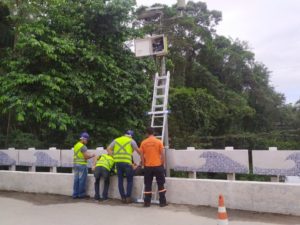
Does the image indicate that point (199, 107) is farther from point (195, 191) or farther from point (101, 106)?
point (195, 191)

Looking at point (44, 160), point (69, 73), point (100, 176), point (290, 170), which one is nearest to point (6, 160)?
point (44, 160)

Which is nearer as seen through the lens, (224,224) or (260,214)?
(224,224)

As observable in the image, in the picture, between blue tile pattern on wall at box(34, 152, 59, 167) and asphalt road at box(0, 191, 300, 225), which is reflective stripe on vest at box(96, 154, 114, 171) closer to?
asphalt road at box(0, 191, 300, 225)

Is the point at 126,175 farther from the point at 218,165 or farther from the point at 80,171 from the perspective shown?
the point at 218,165

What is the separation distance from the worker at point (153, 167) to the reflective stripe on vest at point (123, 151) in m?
0.62

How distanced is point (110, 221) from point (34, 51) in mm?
9039

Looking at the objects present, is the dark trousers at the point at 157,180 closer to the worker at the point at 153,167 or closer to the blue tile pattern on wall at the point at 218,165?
the worker at the point at 153,167

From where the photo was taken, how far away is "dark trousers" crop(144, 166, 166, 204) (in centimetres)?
998

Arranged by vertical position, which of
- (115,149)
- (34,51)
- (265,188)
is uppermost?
(34,51)

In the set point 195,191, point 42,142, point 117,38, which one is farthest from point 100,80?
point 195,191

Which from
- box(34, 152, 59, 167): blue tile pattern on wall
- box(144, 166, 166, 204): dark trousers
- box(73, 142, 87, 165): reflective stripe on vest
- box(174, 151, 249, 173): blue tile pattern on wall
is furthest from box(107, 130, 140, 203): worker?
box(34, 152, 59, 167): blue tile pattern on wall

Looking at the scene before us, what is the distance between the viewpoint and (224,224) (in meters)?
6.21

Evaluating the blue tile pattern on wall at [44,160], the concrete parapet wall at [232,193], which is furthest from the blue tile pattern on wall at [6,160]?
the concrete parapet wall at [232,193]

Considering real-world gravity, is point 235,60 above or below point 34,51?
above
